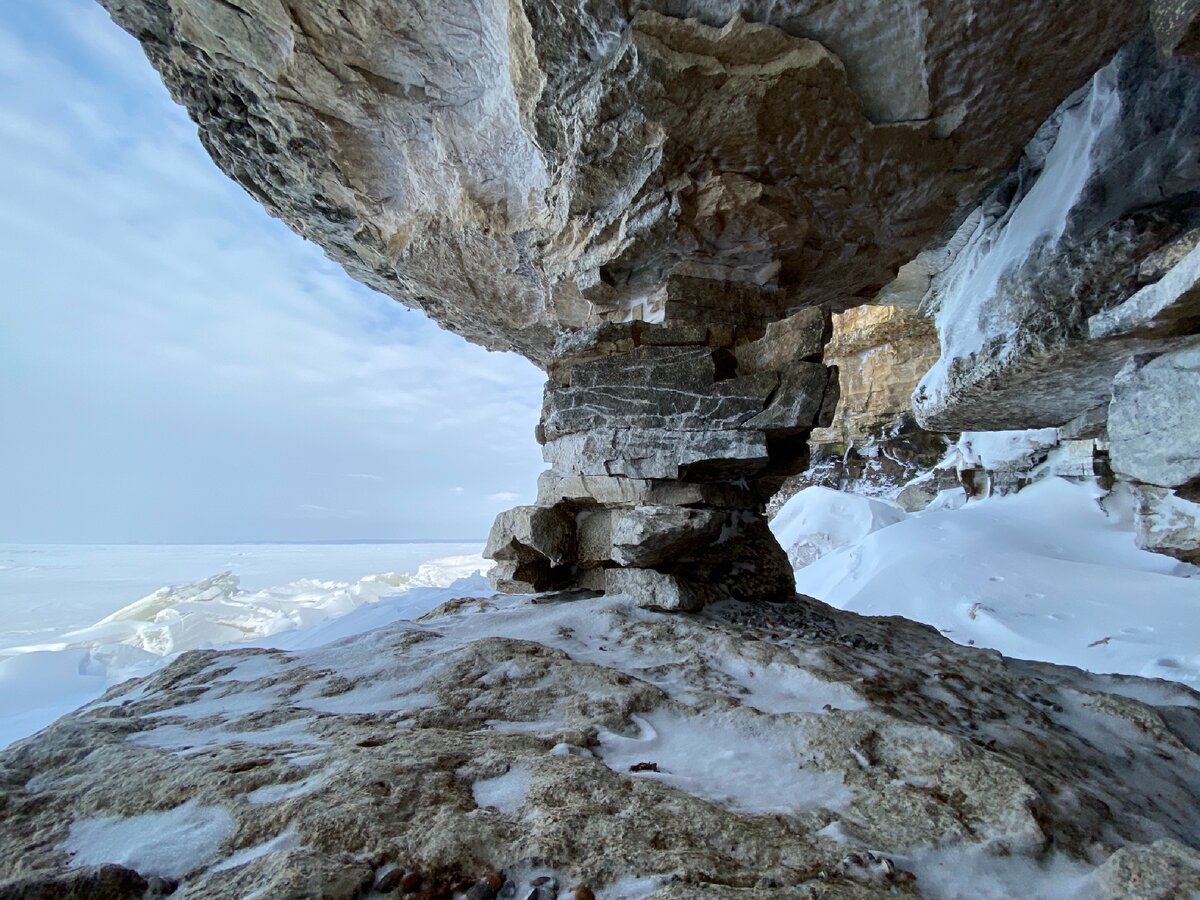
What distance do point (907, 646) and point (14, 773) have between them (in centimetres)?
405

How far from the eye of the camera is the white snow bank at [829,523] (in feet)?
31.4

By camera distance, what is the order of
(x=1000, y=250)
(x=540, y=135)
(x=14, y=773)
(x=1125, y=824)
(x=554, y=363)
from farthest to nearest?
1. (x=1000, y=250)
2. (x=554, y=363)
3. (x=540, y=135)
4. (x=14, y=773)
5. (x=1125, y=824)

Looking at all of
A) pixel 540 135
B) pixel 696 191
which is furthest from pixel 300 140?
pixel 696 191

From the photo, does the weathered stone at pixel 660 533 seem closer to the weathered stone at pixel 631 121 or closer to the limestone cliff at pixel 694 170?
the limestone cliff at pixel 694 170

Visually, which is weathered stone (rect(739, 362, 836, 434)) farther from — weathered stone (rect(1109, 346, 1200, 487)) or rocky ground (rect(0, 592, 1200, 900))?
weathered stone (rect(1109, 346, 1200, 487))

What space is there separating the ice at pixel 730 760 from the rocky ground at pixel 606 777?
0.01 meters

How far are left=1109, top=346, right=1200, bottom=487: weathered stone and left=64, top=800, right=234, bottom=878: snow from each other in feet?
15.4

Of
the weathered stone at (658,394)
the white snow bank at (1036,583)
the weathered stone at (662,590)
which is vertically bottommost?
the white snow bank at (1036,583)

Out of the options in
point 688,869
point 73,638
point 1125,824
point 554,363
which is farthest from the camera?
point 73,638

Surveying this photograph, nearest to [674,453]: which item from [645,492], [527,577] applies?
[645,492]

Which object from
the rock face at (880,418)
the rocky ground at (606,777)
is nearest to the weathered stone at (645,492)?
the rocky ground at (606,777)

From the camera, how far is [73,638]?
24.8 feet

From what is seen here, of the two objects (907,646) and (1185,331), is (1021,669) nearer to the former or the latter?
(907,646)

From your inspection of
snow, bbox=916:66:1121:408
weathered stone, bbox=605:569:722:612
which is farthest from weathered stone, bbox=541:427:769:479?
snow, bbox=916:66:1121:408
